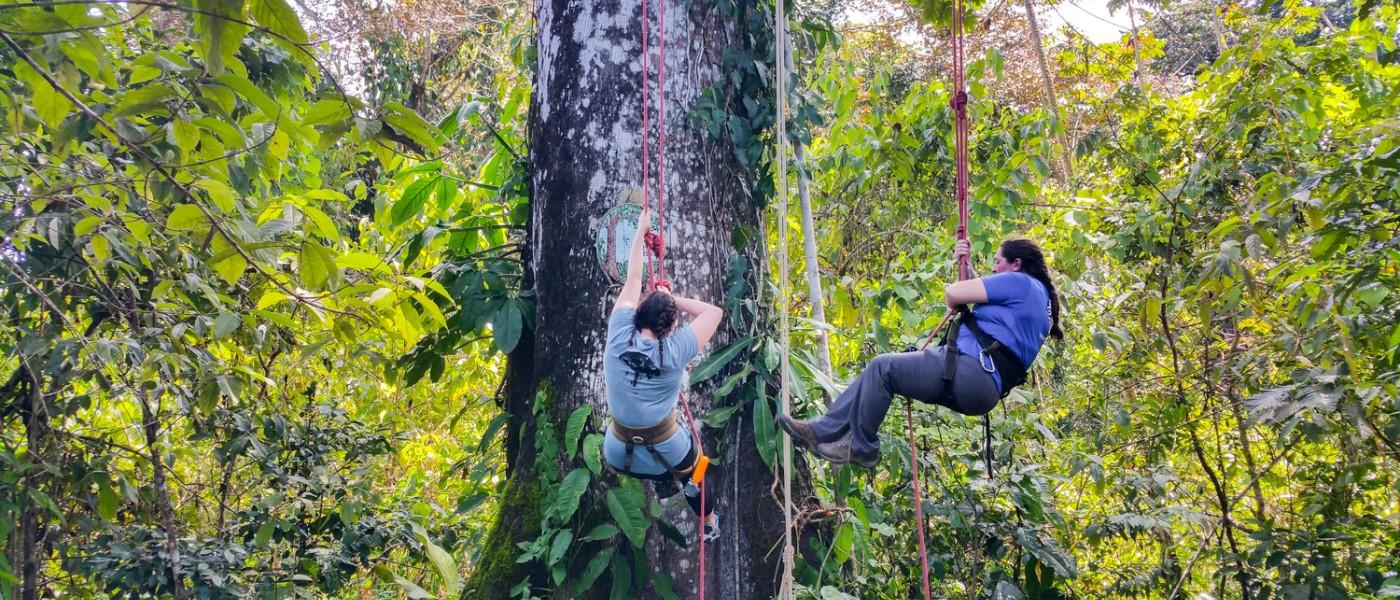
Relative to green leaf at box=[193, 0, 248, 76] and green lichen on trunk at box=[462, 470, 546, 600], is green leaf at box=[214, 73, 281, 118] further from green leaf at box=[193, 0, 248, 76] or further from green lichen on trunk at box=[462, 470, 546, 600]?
green lichen on trunk at box=[462, 470, 546, 600]

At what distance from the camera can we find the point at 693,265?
3.22 meters

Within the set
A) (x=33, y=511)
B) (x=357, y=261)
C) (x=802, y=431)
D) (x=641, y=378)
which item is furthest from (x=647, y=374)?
(x=33, y=511)

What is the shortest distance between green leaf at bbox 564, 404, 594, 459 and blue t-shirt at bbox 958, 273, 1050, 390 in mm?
1323

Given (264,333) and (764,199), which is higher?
(764,199)

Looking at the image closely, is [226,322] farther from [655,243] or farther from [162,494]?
[162,494]

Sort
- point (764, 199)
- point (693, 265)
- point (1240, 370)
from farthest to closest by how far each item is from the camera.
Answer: point (1240, 370)
point (764, 199)
point (693, 265)

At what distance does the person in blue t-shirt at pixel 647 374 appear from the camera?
2.78m

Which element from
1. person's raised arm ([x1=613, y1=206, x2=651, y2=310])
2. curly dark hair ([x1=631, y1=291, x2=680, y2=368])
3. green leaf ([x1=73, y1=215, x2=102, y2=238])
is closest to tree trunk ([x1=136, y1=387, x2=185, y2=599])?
green leaf ([x1=73, y1=215, x2=102, y2=238])

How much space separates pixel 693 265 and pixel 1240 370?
273 cm

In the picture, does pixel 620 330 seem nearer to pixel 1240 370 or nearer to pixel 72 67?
pixel 72 67

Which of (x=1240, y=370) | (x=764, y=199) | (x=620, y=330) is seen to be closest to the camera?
(x=620, y=330)

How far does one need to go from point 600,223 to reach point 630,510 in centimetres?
101

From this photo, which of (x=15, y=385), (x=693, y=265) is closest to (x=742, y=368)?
(x=693, y=265)

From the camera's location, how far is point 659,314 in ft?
9.04
